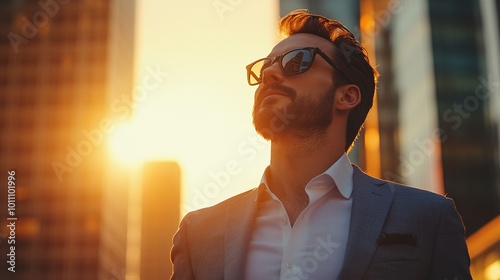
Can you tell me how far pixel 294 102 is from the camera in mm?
4590

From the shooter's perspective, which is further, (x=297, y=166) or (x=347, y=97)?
(x=347, y=97)

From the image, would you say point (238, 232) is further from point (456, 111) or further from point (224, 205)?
point (456, 111)

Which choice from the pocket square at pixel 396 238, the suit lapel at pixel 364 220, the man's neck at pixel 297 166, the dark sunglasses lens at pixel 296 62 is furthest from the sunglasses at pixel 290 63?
the pocket square at pixel 396 238

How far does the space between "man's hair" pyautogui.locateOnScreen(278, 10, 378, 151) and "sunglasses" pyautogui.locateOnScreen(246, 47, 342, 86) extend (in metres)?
0.11

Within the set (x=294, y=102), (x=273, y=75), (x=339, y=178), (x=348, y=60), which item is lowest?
(x=339, y=178)

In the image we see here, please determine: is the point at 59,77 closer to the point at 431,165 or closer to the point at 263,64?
the point at 431,165

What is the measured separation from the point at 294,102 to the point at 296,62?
0.99ft

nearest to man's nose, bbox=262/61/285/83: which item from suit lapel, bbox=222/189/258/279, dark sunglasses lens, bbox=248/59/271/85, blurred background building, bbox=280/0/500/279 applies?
dark sunglasses lens, bbox=248/59/271/85

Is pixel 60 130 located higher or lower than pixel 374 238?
higher

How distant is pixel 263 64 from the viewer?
4.94 m

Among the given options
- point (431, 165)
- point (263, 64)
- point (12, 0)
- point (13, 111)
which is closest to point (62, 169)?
point (13, 111)

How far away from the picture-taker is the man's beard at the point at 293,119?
4551 millimetres

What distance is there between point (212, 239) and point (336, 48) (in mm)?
1549

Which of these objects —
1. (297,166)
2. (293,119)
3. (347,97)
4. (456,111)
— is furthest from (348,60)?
(456,111)
